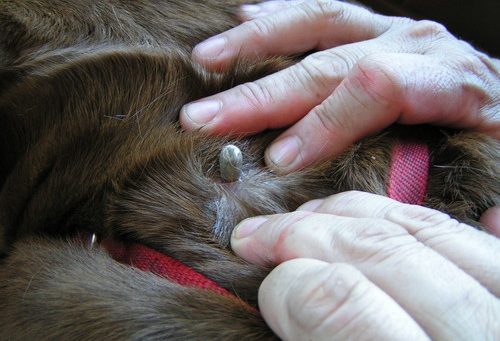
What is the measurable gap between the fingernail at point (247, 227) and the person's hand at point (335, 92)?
0.12 m

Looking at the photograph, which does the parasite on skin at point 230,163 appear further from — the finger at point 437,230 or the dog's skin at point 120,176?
the finger at point 437,230

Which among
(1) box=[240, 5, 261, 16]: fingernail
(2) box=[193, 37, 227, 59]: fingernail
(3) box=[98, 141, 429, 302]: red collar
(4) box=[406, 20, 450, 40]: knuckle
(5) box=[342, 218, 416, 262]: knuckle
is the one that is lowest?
(3) box=[98, 141, 429, 302]: red collar

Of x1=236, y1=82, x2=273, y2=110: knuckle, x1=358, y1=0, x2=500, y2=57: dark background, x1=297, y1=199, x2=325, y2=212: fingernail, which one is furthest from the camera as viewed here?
x1=358, y1=0, x2=500, y2=57: dark background

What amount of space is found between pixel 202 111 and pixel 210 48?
6.7 inches

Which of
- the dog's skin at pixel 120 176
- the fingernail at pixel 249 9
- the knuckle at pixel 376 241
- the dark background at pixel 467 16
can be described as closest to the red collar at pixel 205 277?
the dog's skin at pixel 120 176

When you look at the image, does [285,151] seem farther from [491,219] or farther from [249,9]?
[249,9]

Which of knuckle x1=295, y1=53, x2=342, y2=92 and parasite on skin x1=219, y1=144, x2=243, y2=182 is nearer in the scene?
parasite on skin x1=219, y1=144, x2=243, y2=182

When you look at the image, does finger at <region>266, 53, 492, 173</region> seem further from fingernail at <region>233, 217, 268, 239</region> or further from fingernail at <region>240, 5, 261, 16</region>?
fingernail at <region>240, 5, 261, 16</region>

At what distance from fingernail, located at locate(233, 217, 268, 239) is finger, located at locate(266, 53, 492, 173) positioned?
12cm

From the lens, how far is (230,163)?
2.63ft

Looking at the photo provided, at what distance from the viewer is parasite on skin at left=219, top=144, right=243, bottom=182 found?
801 mm

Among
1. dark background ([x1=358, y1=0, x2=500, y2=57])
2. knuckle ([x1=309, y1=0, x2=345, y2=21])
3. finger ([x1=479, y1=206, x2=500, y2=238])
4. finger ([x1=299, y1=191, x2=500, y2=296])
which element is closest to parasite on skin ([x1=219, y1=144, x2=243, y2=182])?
finger ([x1=299, y1=191, x2=500, y2=296])

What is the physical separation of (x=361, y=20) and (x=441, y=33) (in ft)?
0.57

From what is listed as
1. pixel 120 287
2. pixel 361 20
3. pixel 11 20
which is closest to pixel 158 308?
pixel 120 287
